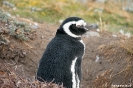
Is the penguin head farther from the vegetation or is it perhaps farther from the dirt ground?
the vegetation

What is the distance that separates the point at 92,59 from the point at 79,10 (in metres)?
4.65

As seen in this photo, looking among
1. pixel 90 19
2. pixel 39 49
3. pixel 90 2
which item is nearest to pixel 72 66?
pixel 39 49

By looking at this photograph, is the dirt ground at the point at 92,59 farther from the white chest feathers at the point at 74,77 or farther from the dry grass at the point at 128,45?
the white chest feathers at the point at 74,77

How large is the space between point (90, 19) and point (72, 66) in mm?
5669

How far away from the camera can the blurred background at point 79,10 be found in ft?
32.6


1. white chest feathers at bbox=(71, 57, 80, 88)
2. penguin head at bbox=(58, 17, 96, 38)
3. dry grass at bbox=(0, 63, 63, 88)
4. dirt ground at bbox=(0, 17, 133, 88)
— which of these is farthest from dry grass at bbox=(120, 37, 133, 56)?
dry grass at bbox=(0, 63, 63, 88)

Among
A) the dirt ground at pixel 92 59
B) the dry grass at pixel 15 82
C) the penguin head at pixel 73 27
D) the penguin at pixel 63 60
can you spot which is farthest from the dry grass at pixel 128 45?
the dry grass at pixel 15 82

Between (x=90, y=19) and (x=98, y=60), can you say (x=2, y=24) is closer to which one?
(x=98, y=60)

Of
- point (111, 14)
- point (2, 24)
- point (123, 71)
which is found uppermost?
point (2, 24)

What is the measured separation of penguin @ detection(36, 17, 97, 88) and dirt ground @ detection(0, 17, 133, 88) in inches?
45.2

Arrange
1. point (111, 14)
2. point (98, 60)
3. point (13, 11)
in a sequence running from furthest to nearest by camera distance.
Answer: point (111, 14)
point (13, 11)
point (98, 60)

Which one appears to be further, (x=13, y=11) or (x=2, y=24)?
(x=13, y=11)

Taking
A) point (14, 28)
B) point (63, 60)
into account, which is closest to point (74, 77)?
point (63, 60)

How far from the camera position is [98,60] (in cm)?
717
